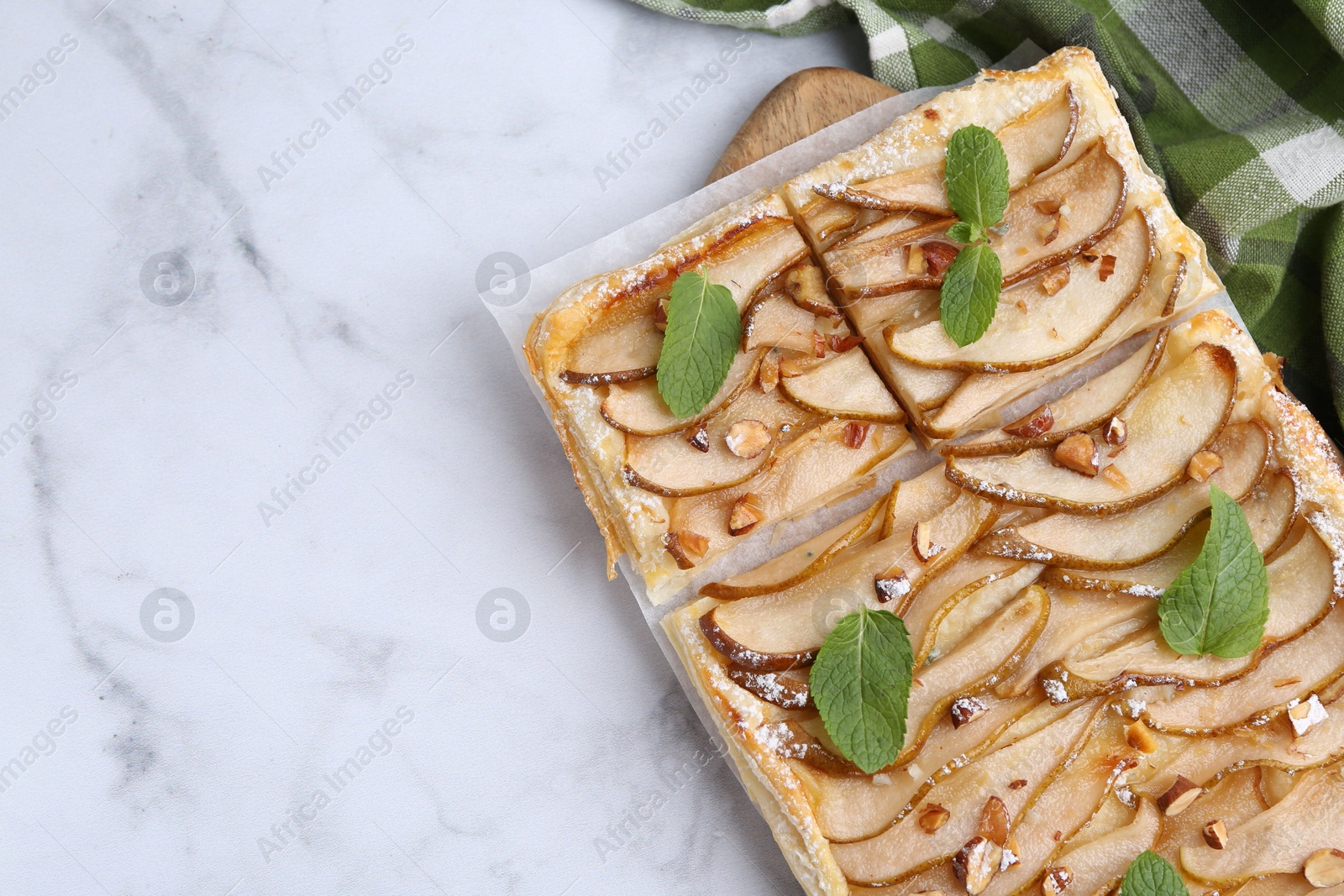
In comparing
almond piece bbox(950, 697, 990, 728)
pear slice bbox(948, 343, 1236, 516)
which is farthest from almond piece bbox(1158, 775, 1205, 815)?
pear slice bbox(948, 343, 1236, 516)

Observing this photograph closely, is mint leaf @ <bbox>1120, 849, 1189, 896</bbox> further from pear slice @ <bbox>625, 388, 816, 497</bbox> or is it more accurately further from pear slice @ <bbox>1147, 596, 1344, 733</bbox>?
pear slice @ <bbox>625, 388, 816, 497</bbox>

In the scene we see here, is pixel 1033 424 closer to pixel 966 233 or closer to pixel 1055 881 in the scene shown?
pixel 966 233

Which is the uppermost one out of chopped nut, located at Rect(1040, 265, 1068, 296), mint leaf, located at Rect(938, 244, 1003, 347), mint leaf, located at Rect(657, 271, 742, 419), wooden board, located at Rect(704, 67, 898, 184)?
wooden board, located at Rect(704, 67, 898, 184)

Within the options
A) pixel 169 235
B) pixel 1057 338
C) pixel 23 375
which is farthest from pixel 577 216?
pixel 23 375

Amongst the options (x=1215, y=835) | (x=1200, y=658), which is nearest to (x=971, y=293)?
(x=1200, y=658)

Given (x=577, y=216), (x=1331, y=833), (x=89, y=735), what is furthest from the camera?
(x=577, y=216)

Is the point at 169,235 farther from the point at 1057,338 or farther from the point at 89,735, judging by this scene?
the point at 1057,338
